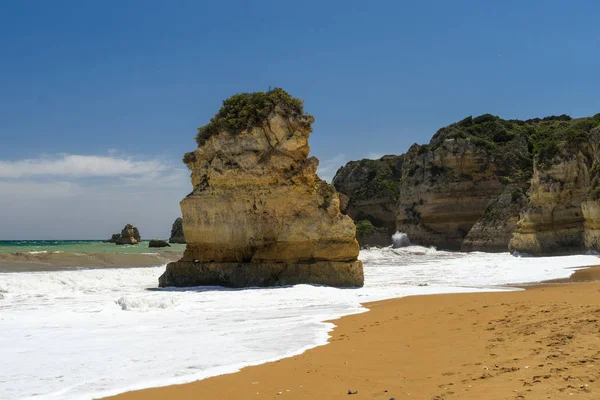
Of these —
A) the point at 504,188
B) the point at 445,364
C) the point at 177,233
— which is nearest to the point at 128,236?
the point at 177,233

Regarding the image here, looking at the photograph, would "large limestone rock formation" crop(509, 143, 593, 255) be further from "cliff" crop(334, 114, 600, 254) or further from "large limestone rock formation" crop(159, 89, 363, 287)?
"large limestone rock formation" crop(159, 89, 363, 287)

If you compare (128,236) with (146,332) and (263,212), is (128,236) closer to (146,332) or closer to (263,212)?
(263,212)

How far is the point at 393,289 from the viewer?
14.6 m

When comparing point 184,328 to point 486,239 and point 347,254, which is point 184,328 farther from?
point 486,239

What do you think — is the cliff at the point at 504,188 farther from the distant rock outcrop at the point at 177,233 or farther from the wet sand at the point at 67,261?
the distant rock outcrop at the point at 177,233

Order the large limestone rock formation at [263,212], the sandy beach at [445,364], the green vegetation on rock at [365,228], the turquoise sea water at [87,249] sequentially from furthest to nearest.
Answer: the green vegetation on rock at [365,228] → the turquoise sea water at [87,249] → the large limestone rock formation at [263,212] → the sandy beach at [445,364]

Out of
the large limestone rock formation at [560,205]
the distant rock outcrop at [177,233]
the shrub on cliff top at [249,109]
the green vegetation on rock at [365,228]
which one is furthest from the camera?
the distant rock outcrop at [177,233]

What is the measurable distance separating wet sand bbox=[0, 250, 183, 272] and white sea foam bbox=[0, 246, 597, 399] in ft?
40.4

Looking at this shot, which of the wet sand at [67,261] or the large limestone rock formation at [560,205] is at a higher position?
the large limestone rock formation at [560,205]

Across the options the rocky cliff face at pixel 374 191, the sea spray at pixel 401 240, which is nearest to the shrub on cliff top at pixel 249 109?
the sea spray at pixel 401 240

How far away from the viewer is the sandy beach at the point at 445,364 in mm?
4281

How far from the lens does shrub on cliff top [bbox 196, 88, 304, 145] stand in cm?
1631

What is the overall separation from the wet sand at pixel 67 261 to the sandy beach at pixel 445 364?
919 inches

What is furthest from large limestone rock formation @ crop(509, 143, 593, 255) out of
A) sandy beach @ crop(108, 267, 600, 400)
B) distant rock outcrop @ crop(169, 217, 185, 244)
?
distant rock outcrop @ crop(169, 217, 185, 244)
